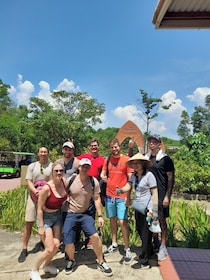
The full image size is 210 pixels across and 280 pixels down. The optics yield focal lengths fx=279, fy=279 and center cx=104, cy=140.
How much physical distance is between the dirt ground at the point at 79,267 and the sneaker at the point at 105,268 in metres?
0.04

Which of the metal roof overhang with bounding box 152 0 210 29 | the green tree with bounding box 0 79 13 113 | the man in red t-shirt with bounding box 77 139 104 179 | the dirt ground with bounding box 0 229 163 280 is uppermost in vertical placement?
the green tree with bounding box 0 79 13 113

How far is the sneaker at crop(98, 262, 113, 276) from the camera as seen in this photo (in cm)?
339

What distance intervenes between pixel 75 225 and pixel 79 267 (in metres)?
0.55

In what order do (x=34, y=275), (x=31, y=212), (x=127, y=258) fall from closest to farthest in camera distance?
(x=34, y=275), (x=127, y=258), (x=31, y=212)

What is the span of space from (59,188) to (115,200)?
0.85 metres

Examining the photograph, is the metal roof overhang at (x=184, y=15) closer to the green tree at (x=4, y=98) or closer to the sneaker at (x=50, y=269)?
the sneaker at (x=50, y=269)

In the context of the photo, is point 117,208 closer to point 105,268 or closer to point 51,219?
point 105,268

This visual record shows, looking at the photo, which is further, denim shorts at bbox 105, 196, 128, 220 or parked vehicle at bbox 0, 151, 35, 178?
parked vehicle at bbox 0, 151, 35, 178

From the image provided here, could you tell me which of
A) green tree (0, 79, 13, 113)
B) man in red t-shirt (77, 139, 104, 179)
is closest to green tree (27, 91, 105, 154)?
man in red t-shirt (77, 139, 104, 179)

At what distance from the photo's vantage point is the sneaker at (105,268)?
3.39m

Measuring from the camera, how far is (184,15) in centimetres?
290

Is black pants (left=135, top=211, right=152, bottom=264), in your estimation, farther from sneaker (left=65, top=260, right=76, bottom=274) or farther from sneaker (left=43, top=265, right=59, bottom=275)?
sneaker (left=43, top=265, right=59, bottom=275)

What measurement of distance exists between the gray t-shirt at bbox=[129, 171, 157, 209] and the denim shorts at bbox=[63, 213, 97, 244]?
68cm

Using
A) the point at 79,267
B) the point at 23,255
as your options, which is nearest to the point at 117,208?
the point at 79,267
